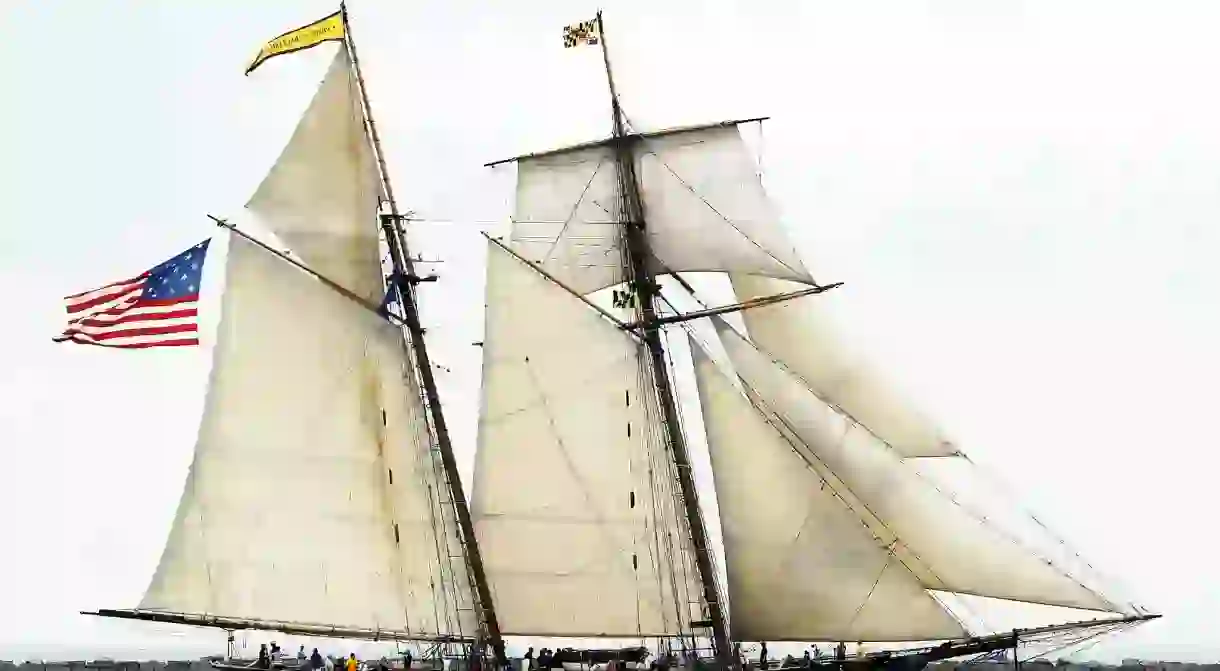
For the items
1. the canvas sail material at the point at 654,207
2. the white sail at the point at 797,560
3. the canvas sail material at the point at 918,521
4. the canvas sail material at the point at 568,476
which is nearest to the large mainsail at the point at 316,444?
the canvas sail material at the point at 568,476

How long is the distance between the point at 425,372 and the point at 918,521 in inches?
721

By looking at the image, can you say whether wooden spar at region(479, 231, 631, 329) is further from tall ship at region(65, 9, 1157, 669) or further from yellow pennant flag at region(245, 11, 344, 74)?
yellow pennant flag at region(245, 11, 344, 74)

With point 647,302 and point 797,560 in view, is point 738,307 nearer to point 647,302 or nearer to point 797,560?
point 647,302

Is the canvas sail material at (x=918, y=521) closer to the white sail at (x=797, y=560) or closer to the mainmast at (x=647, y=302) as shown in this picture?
the white sail at (x=797, y=560)

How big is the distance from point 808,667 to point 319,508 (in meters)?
17.1

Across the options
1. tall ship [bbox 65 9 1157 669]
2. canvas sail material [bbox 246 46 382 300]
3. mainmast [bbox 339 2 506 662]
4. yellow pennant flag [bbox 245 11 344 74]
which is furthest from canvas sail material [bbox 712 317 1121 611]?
yellow pennant flag [bbox 245 11 344 74]

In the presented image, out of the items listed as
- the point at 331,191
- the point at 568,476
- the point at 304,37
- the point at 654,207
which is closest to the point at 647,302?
the point at 654,207

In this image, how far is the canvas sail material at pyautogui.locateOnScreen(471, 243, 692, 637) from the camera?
6041 centimetres

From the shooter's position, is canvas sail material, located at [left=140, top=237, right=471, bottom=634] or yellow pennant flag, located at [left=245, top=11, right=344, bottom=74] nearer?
canvas sail material, located at [left=140, top=237, right=471, bottom=634]

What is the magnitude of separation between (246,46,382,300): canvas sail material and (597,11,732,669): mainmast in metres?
9.05

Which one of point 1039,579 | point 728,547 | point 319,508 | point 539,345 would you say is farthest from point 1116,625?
point 319,508

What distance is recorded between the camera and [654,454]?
206 feet

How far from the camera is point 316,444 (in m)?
60.7

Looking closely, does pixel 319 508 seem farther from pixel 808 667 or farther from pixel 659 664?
pixel 808 667
